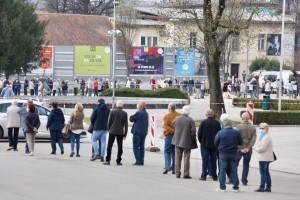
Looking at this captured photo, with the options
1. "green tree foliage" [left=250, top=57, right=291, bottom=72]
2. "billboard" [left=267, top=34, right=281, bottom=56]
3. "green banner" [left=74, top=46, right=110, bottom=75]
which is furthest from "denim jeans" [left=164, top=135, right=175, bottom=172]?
"green tree foliage" [left=250, top=57, right=291, bottom=72]

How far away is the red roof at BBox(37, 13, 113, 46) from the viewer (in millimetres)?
86750

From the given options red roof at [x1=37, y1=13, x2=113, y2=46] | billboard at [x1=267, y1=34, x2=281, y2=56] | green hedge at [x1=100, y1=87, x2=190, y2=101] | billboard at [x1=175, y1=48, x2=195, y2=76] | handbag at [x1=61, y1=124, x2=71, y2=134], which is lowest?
handbag at [x1=61, y1=124, x2=71, y2=134]

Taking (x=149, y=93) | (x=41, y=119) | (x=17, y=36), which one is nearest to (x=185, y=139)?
(x=41, y=119)

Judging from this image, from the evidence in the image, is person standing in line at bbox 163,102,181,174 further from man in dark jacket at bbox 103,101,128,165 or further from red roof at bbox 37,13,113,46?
red roof at bbox 37,13,113,46

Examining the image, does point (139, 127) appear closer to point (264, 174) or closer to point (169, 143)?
point (169, 143)

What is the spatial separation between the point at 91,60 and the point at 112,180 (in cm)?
5845

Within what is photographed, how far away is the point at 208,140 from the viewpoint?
20125 mm

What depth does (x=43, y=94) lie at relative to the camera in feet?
191

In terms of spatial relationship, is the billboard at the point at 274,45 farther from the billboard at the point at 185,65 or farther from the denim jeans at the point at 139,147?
the denim jeans at the point at 139,147

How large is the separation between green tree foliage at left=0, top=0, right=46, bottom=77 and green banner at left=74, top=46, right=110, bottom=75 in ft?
59.2

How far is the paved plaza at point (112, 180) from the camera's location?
1720 cm

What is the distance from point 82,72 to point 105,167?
5591 cm

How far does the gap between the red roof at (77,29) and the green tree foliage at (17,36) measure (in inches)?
Result: 1083

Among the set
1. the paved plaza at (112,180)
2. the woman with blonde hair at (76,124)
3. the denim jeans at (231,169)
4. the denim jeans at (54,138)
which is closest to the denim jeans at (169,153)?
the paved plaza at (112,180)
